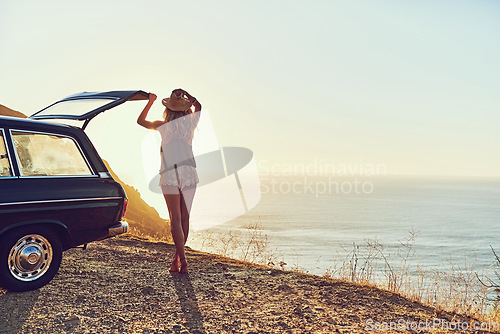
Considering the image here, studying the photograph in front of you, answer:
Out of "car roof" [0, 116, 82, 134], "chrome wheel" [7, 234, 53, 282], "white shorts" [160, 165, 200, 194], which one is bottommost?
"chrome wheel" [7, 234, 53, 282]

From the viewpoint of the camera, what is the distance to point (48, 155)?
5.74m

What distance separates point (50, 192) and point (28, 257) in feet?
2.72

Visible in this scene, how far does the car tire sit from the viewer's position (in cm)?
484

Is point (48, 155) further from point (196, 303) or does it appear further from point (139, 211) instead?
point (139, 211)

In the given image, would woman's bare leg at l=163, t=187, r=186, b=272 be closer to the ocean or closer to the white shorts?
the white shorts

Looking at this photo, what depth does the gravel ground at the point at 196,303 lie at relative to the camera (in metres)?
4.38

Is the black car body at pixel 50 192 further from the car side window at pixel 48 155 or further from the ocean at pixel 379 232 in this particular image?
the ocean at pixel 379 232

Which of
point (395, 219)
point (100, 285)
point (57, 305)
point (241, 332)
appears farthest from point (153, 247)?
point (395, 219)

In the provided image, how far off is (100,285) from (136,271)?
90cm

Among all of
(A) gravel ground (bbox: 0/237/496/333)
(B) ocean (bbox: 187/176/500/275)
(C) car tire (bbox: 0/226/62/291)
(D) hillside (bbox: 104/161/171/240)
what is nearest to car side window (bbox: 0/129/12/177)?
(C) car tire (bbox: 0/226/62/291)

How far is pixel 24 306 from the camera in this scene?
15.3 feet

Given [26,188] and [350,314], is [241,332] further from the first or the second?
[26,188]

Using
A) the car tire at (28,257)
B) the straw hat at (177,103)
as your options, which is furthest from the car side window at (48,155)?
the straw hat at (177,103)

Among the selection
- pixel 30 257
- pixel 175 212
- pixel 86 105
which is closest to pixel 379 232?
pixel 175 212
